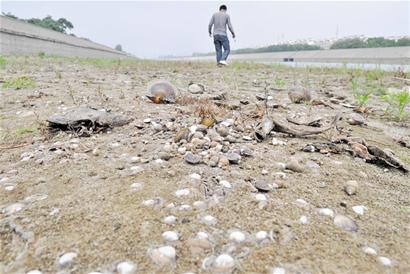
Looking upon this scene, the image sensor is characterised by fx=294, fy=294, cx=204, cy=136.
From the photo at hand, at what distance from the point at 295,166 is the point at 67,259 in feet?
3.80

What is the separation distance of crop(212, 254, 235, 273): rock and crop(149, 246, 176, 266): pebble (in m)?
0.14

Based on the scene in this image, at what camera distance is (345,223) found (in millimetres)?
1141

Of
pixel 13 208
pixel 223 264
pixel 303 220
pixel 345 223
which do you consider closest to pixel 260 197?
pixel 303 220

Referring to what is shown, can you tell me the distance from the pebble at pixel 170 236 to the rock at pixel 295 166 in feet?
2.65

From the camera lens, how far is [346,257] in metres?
0.96

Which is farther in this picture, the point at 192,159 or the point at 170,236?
the point at 192,159

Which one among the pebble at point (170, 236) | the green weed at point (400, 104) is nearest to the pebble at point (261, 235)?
the pebble at point (170, 236)

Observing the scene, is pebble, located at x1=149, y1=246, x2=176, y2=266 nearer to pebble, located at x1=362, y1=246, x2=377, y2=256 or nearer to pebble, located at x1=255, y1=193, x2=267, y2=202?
pebble, located at x1=255, y1=193, x2=267, y2=202

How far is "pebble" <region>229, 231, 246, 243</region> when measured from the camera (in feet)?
3.38

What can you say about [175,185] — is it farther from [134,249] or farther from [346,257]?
[346,257]

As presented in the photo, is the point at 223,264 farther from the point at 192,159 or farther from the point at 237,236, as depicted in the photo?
the point at 192,159

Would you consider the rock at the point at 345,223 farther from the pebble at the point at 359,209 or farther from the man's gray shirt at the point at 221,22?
the man's gray shirt at the point at 221,22

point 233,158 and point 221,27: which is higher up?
point 221,27

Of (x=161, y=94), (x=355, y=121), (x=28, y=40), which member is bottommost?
(x=355, y=121)
